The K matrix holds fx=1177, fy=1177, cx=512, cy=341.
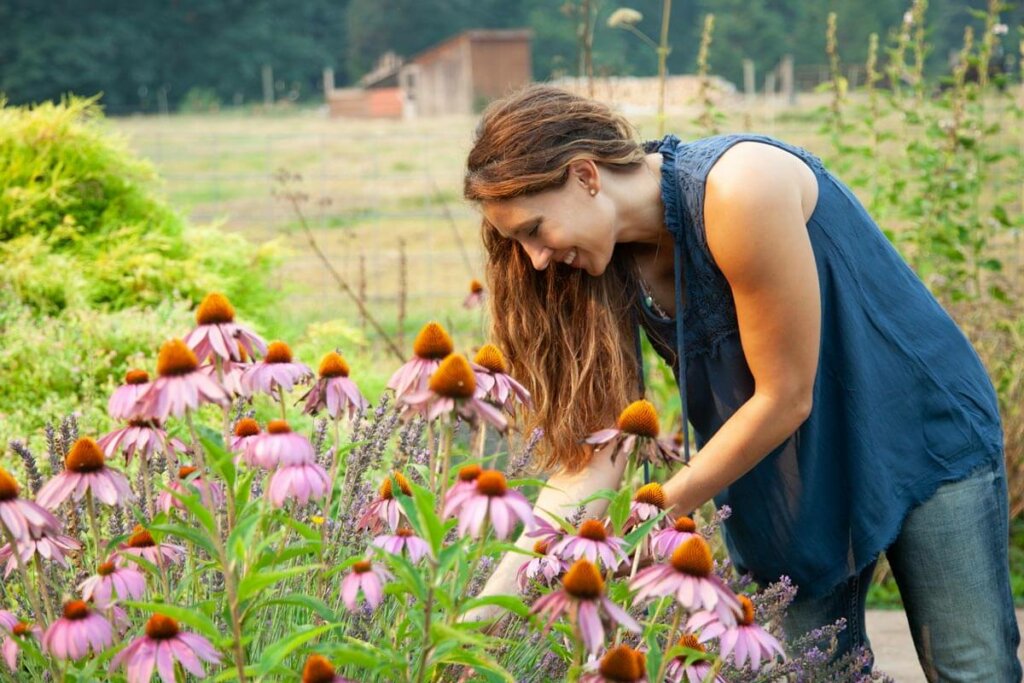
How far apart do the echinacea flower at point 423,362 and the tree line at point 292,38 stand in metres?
29.0

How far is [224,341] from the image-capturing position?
1084mm

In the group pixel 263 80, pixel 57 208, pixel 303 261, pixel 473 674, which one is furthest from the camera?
pixel 263 80

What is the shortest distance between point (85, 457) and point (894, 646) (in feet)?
7.57

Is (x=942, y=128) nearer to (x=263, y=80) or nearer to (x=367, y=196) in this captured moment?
(x=367, y=196)

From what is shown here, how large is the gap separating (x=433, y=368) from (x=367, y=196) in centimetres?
1421

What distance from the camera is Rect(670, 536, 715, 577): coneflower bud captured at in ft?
3.14

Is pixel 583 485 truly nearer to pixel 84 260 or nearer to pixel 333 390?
pixel 333 390

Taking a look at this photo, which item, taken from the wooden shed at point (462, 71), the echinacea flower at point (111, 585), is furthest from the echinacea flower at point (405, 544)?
the wooden shed at point (462, 71)

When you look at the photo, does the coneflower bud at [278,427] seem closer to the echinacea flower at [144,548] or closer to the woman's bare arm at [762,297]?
the echinacea flower at [144,548]

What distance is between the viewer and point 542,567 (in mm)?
1240

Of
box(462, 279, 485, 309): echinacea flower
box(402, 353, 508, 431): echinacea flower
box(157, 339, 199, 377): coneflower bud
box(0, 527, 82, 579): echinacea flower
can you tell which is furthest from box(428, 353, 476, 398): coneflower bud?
box(462, 279, 485, 309): echinacea flower

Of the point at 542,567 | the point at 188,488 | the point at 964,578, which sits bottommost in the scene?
the point at 964,578

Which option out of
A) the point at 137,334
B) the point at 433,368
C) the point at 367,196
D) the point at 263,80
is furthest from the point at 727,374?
the point at 263,80

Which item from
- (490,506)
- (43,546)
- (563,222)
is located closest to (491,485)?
(490,506)
